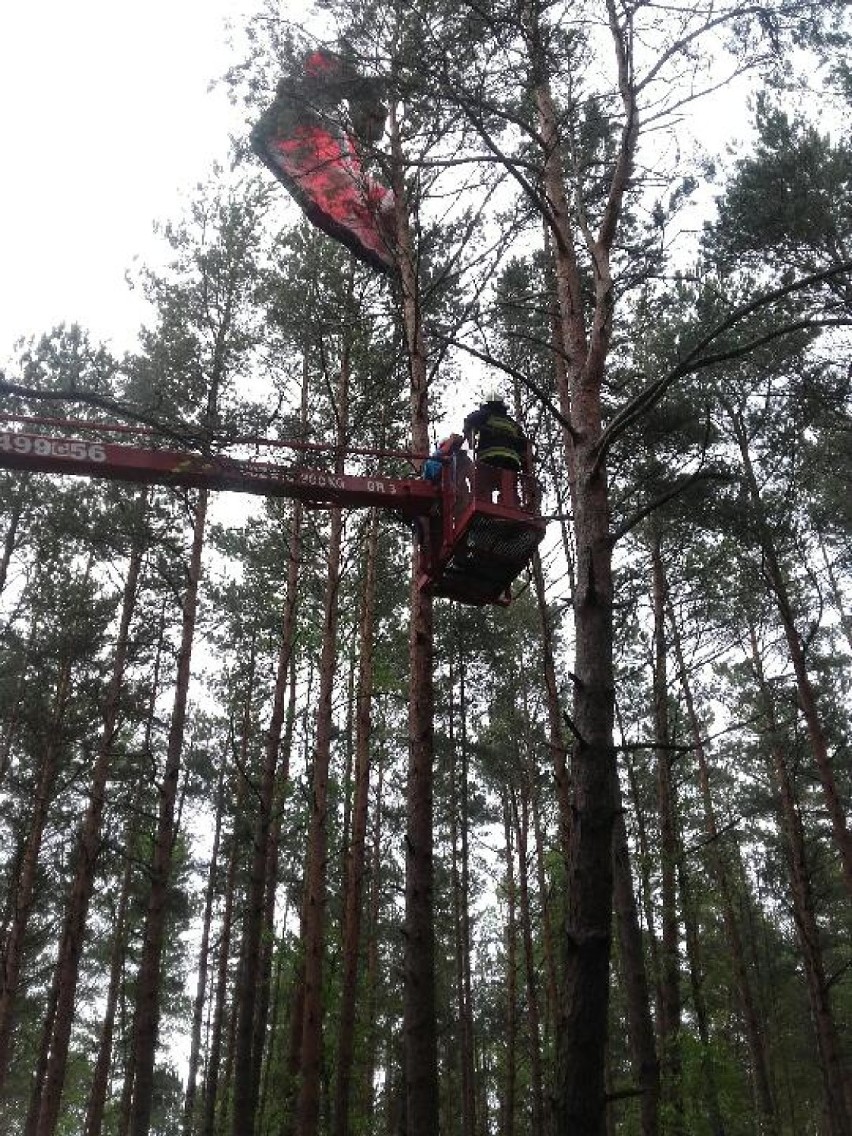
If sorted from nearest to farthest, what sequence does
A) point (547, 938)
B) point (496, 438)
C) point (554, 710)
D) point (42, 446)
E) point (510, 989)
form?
point (42, 446), point (496, 438), point (554, 710), point (547, 938), point (510, 989)

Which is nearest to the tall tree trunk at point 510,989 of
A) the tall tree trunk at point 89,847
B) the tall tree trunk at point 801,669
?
the tall tree trunk at point 801,669

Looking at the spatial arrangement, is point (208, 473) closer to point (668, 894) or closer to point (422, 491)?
point (422, 491)

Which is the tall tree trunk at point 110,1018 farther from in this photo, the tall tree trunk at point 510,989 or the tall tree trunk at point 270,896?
the tall tree trunk at point 510,989

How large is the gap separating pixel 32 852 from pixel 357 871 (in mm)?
6041

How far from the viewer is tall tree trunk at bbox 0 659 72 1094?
1388 centimetres

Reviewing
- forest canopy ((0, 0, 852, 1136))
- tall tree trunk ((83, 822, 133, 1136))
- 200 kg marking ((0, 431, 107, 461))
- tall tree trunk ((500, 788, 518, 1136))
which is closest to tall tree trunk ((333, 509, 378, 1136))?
forest canopy ((0, 0, 852, 1136))

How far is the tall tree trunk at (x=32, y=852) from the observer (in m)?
13.9

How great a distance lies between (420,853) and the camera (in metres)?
7.46

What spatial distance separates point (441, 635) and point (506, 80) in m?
12.8

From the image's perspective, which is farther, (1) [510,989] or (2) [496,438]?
(1) [510,989]

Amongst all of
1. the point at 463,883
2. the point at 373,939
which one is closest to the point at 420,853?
the point at 463,883

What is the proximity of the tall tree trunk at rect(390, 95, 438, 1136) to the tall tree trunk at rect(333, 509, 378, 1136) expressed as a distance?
299cm

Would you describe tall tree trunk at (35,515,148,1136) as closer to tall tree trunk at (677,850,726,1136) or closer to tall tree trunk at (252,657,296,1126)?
Answer: tall tree trunk at (252,657,296,1126)

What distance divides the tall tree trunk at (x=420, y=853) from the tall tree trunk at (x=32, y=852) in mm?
9330
